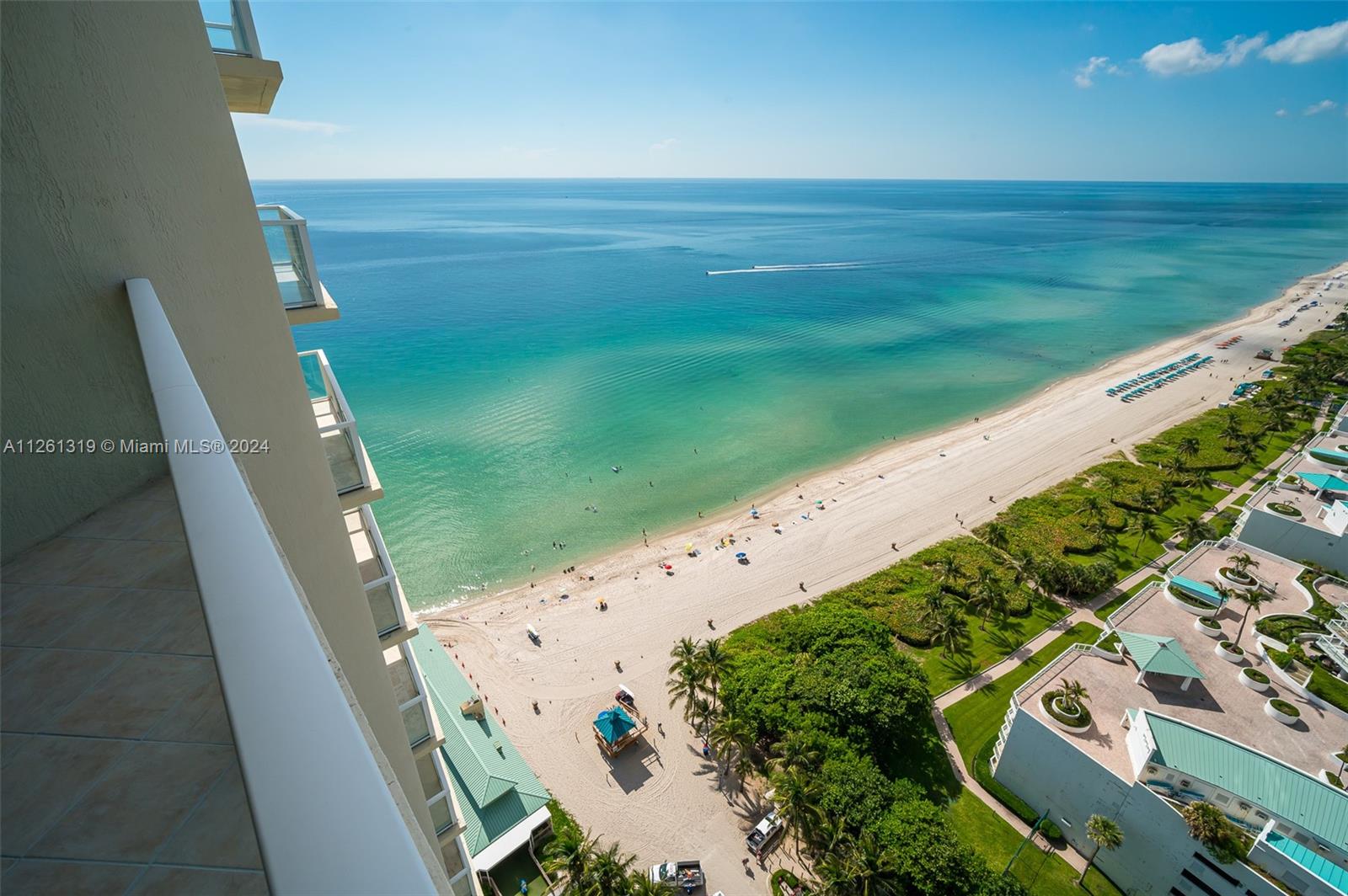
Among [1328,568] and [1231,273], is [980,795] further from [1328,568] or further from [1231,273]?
[1231,273]

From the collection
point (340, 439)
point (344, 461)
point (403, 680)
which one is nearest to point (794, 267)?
point (340, 439)

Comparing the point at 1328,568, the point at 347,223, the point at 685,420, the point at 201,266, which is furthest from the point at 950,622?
the point at 347,223

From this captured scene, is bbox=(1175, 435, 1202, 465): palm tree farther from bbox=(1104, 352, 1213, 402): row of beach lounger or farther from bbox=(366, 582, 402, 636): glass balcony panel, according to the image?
bbox=(366, 582, 402, 636): glass balcony panel

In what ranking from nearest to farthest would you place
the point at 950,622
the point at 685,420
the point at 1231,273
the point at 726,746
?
the point at 726,746 < the point at 950,622 < the point at 685,420 < the point at 1231,273

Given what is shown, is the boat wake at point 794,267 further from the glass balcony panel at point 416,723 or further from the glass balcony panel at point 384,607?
the glass balcony panel at point 384,607

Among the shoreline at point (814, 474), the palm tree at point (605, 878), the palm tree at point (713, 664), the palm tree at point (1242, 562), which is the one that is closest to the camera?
the palm tree at point (605, 878)

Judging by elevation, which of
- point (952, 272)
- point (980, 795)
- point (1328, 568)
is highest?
point (952, 272)

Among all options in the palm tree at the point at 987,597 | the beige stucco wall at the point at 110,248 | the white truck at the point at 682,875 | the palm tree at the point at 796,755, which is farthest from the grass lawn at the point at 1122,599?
the beige stucco wall at the point at 110,248
